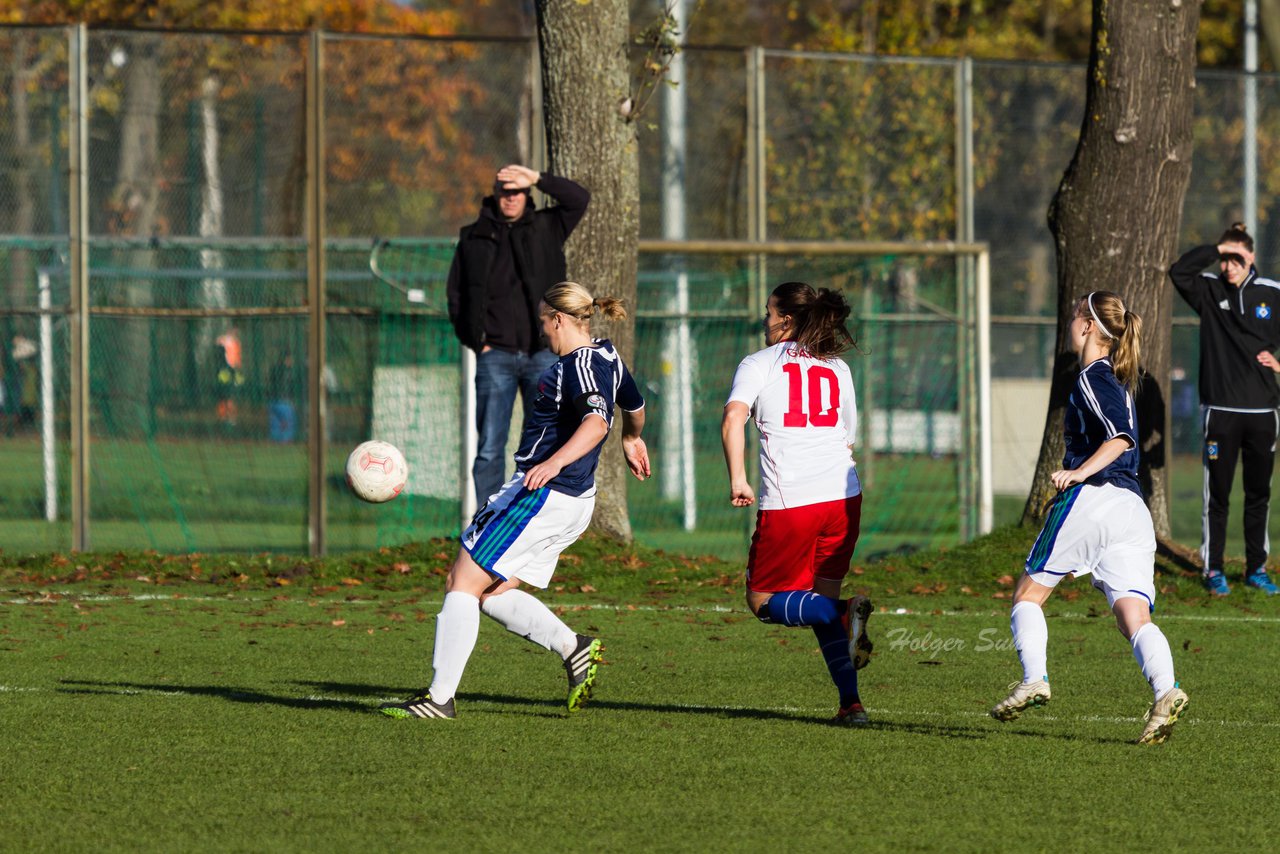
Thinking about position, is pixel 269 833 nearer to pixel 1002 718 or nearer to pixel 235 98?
pixel 1002 718

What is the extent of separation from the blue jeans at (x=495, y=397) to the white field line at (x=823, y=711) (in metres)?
3.92

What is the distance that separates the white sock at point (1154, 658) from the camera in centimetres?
644

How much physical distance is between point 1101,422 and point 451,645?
2631mm

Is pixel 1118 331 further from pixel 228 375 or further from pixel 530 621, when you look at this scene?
pixel 228 375

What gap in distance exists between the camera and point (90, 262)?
1429 cm

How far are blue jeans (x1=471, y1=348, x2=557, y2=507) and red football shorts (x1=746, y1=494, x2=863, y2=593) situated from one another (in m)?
4.44

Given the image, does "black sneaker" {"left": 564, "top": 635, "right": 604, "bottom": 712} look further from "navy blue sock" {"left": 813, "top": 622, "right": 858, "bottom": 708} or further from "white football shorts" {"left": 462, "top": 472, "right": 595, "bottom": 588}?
"navy blue sock" {"left": 813, "top": 622, "right": 858, "bottom": 708}

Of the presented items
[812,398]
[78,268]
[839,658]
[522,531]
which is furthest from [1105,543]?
[78,268]

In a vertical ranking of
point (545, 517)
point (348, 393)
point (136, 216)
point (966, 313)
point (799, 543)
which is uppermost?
point (136, 216)

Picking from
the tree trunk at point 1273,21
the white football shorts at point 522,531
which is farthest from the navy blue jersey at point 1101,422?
the tree trunk at point 1273,21

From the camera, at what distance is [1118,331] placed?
22.5ft

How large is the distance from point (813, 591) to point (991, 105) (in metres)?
10.1

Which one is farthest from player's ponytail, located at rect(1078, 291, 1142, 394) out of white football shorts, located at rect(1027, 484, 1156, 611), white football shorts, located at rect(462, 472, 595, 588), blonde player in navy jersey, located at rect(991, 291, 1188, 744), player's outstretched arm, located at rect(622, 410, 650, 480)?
white football shorts, located at rect(462, 472, 595, 588)

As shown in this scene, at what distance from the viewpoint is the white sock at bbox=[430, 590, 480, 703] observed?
6.84 m
